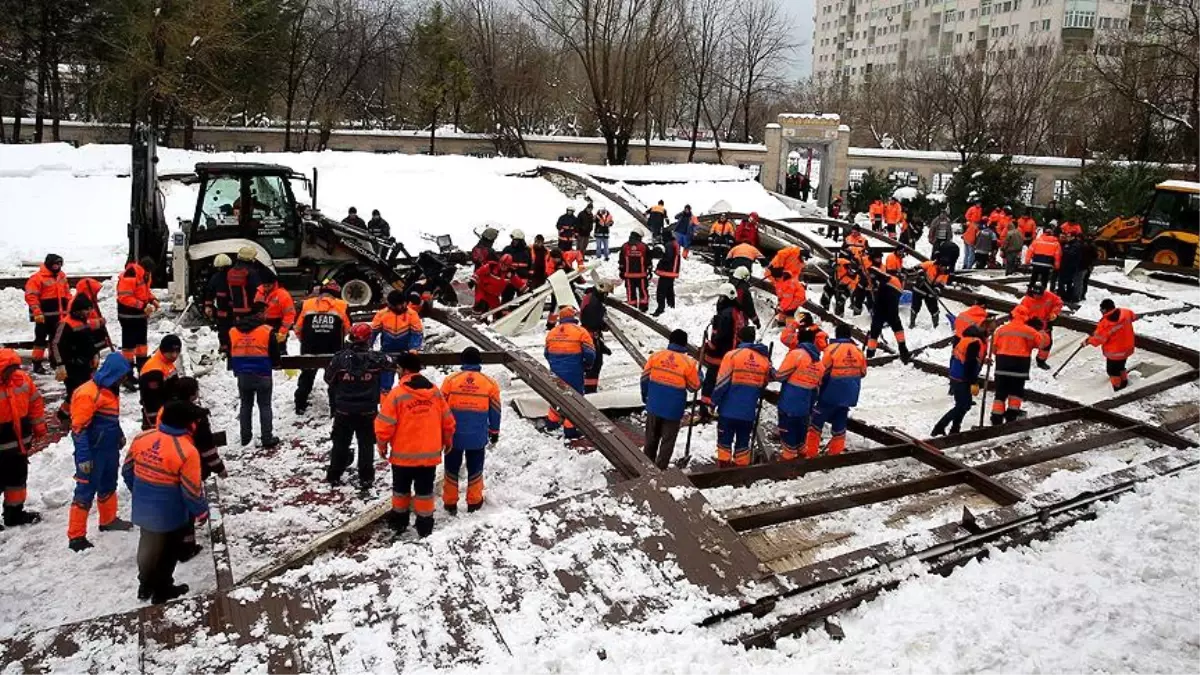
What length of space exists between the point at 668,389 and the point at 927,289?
304 inches

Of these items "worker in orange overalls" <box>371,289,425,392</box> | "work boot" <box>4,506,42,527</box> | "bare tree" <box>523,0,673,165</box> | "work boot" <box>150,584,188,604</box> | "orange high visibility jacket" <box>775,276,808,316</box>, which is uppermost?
"bare tree" <box>523,0,673,165</box>

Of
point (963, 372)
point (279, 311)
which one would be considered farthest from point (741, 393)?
point (279, 311)

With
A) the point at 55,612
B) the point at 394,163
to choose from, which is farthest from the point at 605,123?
the point at 55,612

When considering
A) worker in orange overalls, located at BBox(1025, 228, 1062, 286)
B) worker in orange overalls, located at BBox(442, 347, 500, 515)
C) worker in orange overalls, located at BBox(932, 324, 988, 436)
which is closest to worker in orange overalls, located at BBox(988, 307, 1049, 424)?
worker in orange overalls, located at BBox(932, 324, 988, 436)

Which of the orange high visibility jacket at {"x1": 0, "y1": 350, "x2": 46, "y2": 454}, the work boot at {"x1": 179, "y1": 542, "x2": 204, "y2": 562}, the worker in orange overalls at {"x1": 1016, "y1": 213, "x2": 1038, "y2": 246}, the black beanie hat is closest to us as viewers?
the work boot at {"x1": 179, "y1": 542, "x2": 204, "y2": 562}

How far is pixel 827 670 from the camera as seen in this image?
4176 mm

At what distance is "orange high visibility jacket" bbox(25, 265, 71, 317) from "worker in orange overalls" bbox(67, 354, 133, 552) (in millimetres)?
4331

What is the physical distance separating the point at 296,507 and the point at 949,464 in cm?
546

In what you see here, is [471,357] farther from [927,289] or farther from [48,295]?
[927,289]

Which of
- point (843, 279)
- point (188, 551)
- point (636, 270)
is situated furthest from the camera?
point (636, 270)

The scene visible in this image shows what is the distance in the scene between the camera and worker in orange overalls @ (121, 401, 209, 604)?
4961mm

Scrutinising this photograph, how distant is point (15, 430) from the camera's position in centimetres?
589

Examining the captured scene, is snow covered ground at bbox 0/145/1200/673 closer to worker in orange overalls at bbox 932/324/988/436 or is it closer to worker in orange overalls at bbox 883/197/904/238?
worker in orange overalls at bbox 932/324/988/436

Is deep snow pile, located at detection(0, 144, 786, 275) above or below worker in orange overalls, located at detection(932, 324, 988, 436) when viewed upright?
above
